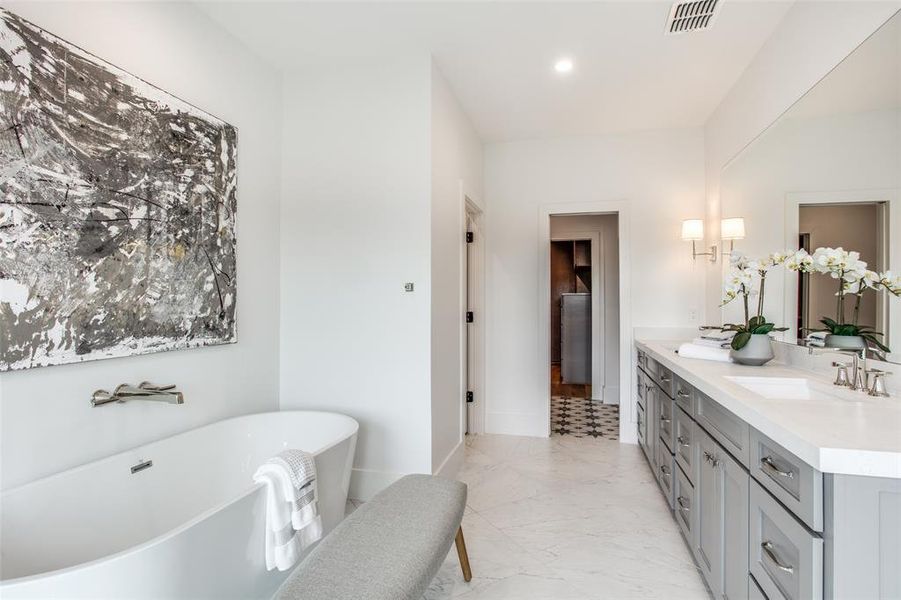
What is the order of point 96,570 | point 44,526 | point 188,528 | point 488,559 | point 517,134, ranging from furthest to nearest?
point 517,134 → point 488,559 → point 44,526 → point 188,528 → point 96,570

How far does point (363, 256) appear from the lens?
8.75ft

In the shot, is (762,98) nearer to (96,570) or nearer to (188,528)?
(188,528)

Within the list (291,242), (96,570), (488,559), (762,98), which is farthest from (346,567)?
(762,98)

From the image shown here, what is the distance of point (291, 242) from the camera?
9.14ft

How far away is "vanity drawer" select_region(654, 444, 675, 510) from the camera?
Result: 2.31 m

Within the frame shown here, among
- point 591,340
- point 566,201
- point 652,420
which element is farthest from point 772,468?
point 591,340

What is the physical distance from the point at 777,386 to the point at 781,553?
0.93 meters

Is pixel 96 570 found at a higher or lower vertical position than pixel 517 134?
lower

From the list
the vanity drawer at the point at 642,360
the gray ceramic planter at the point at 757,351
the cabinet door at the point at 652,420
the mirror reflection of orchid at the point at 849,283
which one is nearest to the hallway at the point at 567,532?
the cabinet door at the point at 652,420

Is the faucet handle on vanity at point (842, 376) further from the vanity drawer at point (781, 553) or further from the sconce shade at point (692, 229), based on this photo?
the sconce shade at point (692, 229)

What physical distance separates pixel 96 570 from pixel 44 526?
656 millimetres

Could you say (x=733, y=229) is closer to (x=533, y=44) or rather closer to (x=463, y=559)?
(x=533, y=44)

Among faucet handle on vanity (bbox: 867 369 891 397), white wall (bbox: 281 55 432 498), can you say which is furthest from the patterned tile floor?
faucet handle on vanity (bbox: 867 369 891 397)

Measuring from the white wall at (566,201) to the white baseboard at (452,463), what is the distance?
85cm
